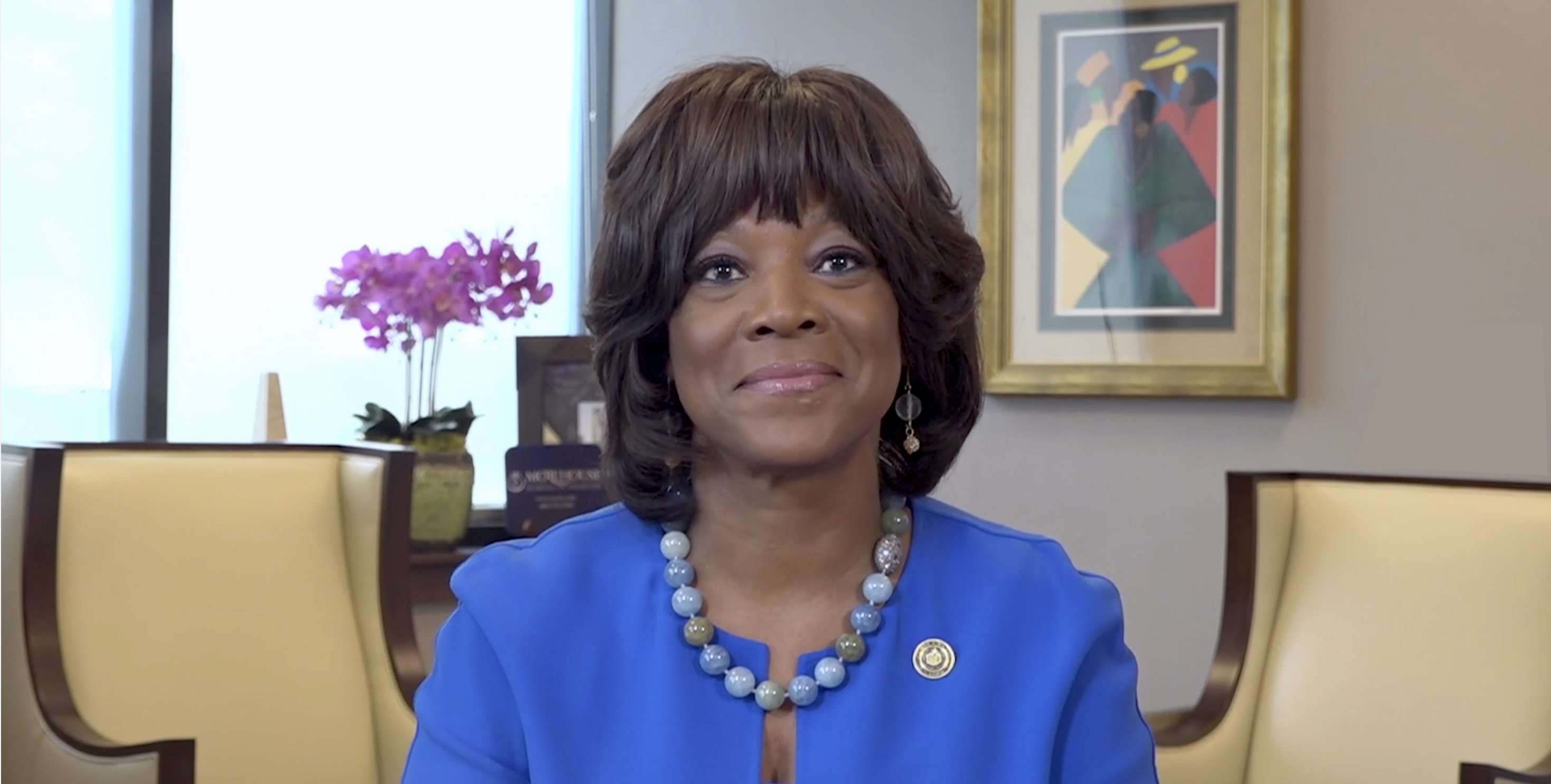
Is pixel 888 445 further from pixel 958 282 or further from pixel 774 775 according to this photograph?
pixel 774 775

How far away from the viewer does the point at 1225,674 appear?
2.43m

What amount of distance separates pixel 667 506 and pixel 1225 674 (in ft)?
4.80

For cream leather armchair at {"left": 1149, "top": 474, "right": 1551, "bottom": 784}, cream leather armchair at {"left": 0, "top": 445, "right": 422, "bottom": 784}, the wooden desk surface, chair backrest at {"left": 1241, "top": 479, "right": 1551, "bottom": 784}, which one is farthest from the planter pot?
chair backrest at {"left": 1241, "top": 479, "right": 1551, "bottom": 784}

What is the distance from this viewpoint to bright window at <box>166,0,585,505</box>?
10.5 feet

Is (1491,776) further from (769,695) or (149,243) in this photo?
(149,243)

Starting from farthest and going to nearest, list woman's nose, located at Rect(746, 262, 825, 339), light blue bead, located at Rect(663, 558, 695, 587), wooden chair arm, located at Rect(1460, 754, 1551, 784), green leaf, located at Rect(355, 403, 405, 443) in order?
green leaf, located at Rect(355, 403, 405, 443) < wooden chair arm, located at Rect(1460, 754, 1551, 784) < light blue bead, located at Rect(663, 558, 695, 587) < woman's nose, located at Rect(746, 262, 825, 339)

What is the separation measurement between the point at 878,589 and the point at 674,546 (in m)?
0.16

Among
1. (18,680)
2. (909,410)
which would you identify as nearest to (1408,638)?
(909,410)

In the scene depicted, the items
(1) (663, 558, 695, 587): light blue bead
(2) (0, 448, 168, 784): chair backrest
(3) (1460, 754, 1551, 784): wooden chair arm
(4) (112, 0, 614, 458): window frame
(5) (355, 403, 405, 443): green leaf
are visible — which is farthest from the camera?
(4) (112, 0, 614, 458): window frame

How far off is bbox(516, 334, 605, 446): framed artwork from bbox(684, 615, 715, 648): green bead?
2.04 meters

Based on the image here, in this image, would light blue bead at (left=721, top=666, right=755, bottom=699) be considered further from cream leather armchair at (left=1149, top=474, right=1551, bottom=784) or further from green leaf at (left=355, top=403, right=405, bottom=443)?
green leaf at (left=355, top=403, right=405, bottom=443)

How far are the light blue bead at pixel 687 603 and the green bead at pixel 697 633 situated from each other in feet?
0.03

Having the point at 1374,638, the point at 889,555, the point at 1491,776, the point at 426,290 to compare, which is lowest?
the point at 1491,776

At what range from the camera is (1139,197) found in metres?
3.16
